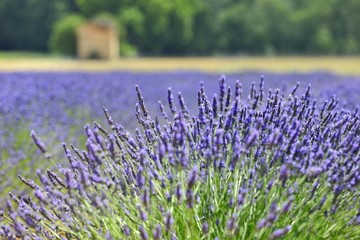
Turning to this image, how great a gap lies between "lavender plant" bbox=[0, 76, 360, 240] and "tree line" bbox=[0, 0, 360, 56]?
127ft

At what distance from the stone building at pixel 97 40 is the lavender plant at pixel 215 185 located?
102ft

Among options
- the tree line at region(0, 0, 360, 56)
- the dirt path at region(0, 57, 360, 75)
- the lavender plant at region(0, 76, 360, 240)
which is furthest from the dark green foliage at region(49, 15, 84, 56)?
the lavender plant at region(0, 76, 360, 240)

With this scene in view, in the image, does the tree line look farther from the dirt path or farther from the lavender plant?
the lavender plant

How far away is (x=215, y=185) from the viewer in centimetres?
232

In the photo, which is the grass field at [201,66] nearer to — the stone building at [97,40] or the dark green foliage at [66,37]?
the stone building at [97,40]

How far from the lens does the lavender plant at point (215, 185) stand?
6.96 ft

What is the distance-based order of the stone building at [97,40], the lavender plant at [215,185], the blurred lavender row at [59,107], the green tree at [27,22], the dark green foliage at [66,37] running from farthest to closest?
1. the green tree at [27,22]
2. the dark green foliage at [66,37]
3. the stone building at [97,40]
4. the blurred lavender row at [59,107]
5. the lavender plant at [215,185]

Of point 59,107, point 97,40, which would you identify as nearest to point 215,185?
point 59,107

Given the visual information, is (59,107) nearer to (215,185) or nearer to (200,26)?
(215,185)

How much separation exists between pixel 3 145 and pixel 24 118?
128 centimetres

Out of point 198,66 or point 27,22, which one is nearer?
point 198,66

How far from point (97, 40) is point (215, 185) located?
32.2 meters

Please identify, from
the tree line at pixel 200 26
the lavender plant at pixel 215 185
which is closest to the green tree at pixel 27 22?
the tree line at pixel 200 26

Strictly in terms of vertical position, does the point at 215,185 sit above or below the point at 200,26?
above
